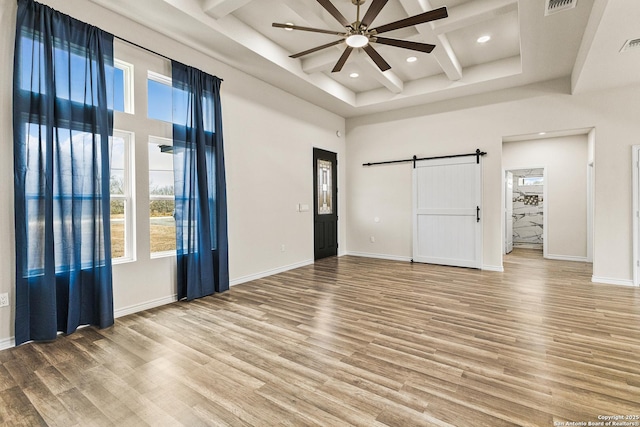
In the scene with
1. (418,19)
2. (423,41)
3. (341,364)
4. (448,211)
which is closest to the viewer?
(341,364)

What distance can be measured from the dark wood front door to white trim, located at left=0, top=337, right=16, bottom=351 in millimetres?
4768

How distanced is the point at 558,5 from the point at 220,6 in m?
3.63

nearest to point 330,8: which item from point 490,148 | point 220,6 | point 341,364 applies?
point 220,6

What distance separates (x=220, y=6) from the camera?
Answer: 11.3 ft

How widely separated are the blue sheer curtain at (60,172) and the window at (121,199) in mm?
245

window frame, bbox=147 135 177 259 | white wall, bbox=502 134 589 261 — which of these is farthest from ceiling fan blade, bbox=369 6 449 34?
white wall, bbox=502 134 589 261

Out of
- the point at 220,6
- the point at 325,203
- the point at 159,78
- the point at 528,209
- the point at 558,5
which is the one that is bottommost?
the point at 528,209

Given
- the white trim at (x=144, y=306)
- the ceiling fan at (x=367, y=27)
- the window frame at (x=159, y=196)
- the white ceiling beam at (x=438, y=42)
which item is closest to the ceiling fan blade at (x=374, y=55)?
the ceiling fan at (x=367, y=27)

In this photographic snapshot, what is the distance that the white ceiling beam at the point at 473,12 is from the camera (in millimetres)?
3537

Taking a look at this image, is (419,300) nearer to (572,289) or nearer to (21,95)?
(572,289)

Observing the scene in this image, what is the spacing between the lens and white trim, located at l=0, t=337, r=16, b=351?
8.81 feet

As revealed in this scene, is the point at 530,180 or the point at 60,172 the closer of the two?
the point at 60,172

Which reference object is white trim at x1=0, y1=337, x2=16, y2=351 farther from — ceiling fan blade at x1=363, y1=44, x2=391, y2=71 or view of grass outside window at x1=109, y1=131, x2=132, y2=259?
ceiling fan blade at x1=363, y1=44, x2=391, y2=71

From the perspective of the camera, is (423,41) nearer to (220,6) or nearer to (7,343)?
(220,6)
